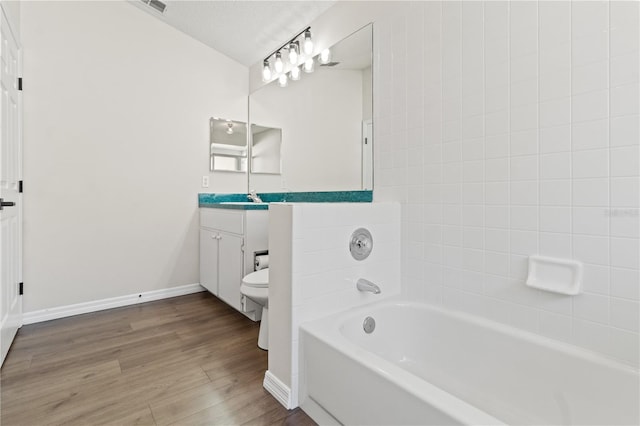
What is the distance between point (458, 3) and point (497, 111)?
59 cm

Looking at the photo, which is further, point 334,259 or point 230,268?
point 230,268

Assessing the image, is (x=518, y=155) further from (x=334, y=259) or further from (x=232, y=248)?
(x=232, y=248)

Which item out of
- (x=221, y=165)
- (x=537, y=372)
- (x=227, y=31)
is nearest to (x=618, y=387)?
(x=537, y=372)

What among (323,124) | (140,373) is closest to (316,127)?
(323,124)

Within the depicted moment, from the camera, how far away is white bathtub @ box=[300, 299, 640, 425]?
974mm

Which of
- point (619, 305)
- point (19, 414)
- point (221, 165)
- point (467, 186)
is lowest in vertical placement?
point (19, 414)

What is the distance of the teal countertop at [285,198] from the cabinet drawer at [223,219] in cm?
4

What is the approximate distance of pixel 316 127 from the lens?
8.21 ft

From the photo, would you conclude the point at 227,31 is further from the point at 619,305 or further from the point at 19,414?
the point at 619,305

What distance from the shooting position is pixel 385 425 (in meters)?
1.00

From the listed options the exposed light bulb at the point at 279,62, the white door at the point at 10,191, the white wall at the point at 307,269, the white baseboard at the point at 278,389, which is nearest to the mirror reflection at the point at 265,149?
the exposed light bulb at the point at 279,62

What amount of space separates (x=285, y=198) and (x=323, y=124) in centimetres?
78

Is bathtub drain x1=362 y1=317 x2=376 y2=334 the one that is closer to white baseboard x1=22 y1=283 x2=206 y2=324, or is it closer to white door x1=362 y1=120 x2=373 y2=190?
white door x1=362 y1=120 x2=373 y2=190

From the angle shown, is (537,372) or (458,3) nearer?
(537,372)
